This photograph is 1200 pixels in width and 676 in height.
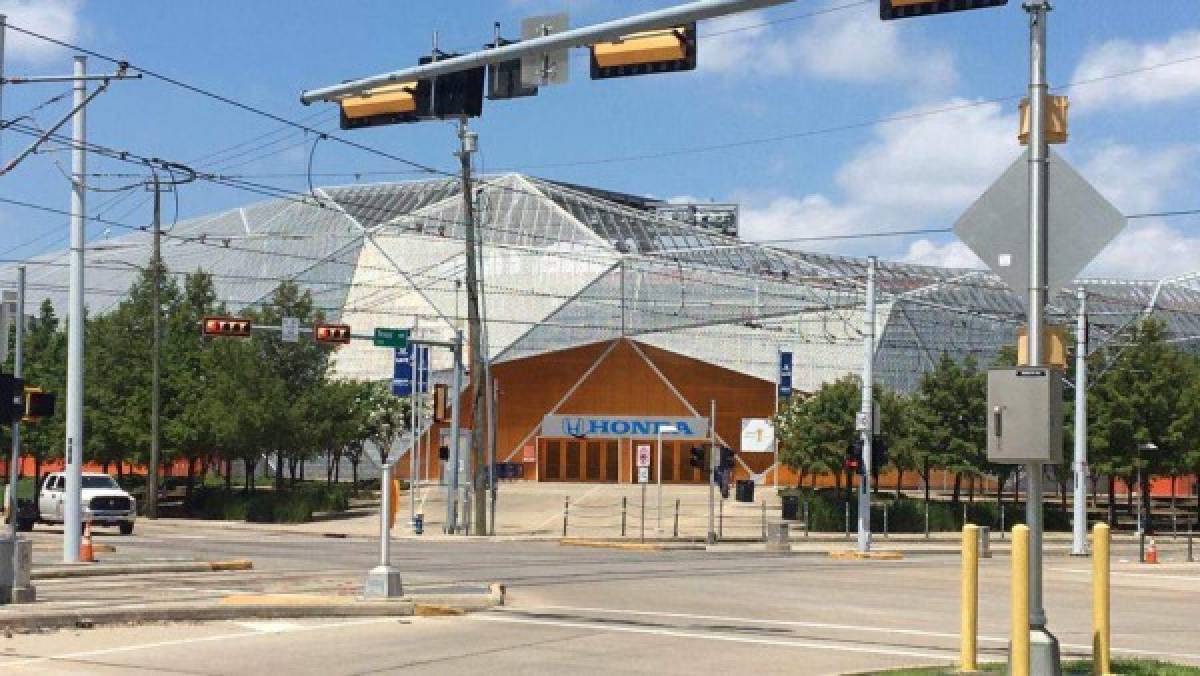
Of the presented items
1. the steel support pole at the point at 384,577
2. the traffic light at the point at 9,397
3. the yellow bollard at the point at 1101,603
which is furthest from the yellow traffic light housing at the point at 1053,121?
the traffic light at the point at 9,397

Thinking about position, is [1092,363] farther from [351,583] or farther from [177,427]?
[351,583]

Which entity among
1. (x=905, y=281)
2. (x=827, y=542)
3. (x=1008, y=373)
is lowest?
(x=827, y=542)

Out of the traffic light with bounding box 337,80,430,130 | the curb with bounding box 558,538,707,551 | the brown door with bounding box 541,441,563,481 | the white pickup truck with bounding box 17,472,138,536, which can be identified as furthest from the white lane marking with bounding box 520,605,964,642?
the brown door with bounding box 541,441,563,481

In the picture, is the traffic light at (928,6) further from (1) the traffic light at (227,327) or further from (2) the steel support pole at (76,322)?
(1) the traffic light at (227,327)

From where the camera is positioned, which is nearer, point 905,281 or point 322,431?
point 322,431

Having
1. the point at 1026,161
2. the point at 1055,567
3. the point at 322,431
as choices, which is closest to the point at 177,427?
the point at 322,431

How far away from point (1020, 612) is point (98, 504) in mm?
40747

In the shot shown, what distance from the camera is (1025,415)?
12.6 meters

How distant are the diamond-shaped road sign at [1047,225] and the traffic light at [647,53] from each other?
13.0 feet

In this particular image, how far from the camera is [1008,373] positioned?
12672 millimetres

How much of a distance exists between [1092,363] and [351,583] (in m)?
51.4

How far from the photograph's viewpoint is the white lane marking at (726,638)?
57.1ft

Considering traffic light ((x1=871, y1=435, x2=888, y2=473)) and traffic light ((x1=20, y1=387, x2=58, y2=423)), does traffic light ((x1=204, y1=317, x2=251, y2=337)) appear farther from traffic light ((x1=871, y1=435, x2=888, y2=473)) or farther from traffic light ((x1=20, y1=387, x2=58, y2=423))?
traffic light ((x1=20, y1=387, x2=58, y2=423))

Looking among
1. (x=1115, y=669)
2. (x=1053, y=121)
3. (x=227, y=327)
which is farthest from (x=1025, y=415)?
(x=227, y=327)
